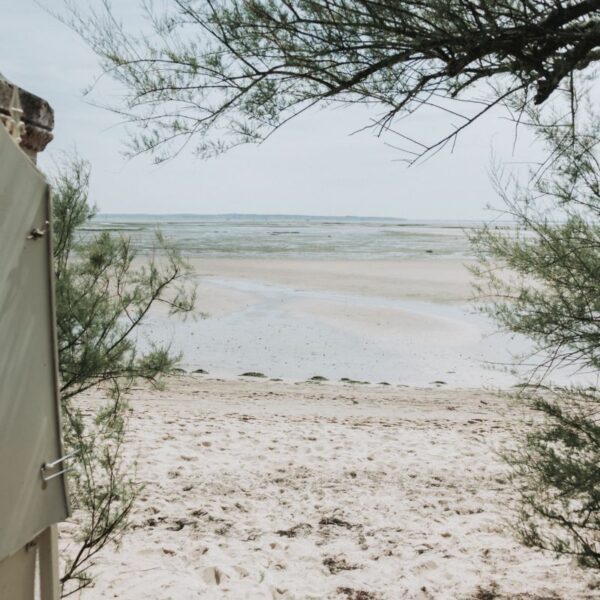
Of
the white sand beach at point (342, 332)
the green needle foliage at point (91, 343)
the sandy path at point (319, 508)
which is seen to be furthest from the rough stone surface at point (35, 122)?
the white sand beach at point (342, 332)

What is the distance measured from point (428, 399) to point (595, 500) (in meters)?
7.71

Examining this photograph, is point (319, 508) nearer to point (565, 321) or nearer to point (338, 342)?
point (565, 321)

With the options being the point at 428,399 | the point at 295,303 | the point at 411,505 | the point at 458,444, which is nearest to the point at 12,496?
the point at 411,505

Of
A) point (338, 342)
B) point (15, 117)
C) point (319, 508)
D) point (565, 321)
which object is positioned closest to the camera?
point (15, 117)

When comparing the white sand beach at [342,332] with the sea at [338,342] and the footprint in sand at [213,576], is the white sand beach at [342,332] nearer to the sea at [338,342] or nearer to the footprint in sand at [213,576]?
the sea at [338,342]

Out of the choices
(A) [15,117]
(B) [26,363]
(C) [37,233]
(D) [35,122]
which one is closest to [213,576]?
(B) [26,363]

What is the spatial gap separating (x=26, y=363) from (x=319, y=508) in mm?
4792

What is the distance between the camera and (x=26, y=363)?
2414mm

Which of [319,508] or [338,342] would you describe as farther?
[338,342]

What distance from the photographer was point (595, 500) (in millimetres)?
3945

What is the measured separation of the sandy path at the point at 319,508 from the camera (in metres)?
5.14

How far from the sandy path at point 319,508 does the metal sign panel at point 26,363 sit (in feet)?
8.46

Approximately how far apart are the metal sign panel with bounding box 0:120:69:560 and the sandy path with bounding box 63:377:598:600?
258 centimetres

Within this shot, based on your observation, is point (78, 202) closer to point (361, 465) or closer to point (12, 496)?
point (12, 496)
